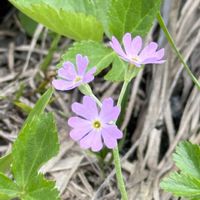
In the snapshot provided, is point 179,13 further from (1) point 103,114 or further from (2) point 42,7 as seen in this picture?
(1) point 103,114

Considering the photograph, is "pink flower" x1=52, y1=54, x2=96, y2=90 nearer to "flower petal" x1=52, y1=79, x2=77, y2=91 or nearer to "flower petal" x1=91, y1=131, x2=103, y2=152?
"flower petal" x1=52, y1=79, x2=77, y2=91

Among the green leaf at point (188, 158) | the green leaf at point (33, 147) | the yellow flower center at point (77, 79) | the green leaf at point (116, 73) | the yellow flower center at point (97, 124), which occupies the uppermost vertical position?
the yellow flower center at point (77, 79)

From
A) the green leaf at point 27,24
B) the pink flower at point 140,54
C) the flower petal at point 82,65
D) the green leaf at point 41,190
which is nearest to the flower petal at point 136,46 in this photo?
the pink flower at point 140,54

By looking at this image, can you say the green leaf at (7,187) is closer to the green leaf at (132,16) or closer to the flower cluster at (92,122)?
the flower cluster at (92,122)

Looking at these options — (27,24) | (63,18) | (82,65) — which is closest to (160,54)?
(82,65)

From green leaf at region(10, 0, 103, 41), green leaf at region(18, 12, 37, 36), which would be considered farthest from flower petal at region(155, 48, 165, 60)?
green leaf at region(18, 12, 37, 36)

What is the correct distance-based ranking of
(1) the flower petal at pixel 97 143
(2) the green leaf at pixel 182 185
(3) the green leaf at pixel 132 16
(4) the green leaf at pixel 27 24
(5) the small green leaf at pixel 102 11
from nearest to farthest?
(1) the flower petal at pixel 97 143, (2) the green leaf at pixel 182 185, (3) the green leaf at pixel 132 16, (5) the small green leaf at pixel 102 11, (4) the green leaf at pixel 27 24

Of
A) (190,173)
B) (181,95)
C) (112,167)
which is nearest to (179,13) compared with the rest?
(181,95)
